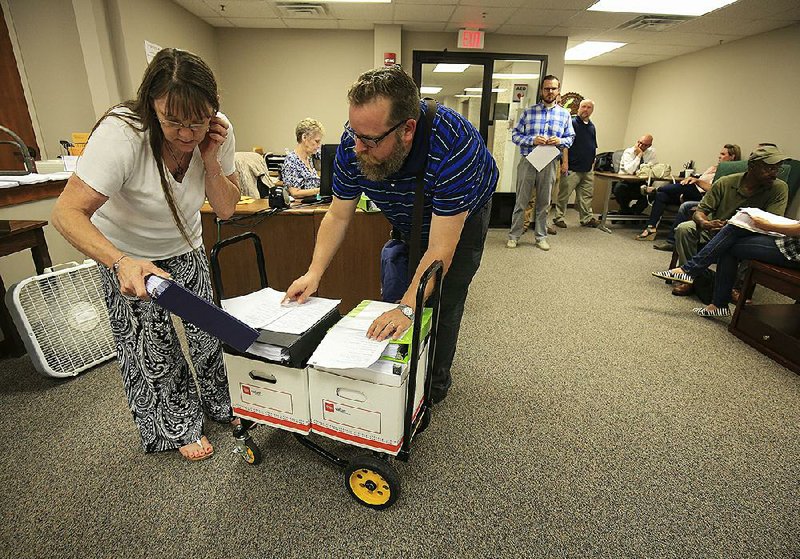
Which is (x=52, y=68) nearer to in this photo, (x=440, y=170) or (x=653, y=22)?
(x=440, y=170)

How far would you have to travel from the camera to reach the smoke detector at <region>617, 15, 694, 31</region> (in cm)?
450

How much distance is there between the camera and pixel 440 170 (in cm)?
117

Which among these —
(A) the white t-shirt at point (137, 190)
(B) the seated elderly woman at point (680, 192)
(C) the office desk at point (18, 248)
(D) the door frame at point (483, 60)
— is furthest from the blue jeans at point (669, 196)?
(C) the office desk at point (18, 248)

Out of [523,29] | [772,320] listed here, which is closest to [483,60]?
[523,29]

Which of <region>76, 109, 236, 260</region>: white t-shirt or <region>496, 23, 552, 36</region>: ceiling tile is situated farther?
<region>496, 23, 552, 36</region>: ceiling tile

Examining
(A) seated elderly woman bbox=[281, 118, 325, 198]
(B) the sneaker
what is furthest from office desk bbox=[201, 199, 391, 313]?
(B) the sneaker

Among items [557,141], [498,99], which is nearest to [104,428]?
[557,141]

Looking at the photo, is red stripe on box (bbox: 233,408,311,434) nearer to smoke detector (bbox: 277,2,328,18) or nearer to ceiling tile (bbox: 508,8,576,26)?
smoke detector (bbox: 277,2,328,18)

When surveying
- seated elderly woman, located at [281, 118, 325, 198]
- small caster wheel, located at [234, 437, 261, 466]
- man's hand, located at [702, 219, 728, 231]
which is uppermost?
seated elderly woman, located at [281, 118, 325, 198]

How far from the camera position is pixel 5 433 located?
1604 mm

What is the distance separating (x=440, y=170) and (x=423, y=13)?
4.27 meters

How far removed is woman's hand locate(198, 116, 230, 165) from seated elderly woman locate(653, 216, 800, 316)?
297 cm

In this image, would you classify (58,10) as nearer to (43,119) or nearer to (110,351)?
(43,119)

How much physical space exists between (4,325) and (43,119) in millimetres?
2391
